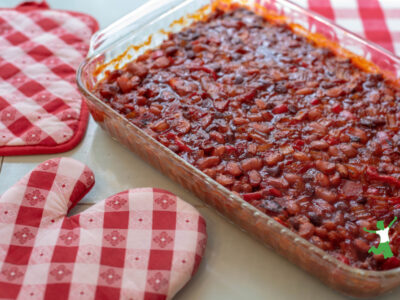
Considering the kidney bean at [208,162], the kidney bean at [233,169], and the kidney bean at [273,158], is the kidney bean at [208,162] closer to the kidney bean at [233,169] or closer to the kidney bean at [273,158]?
the kidney bean at [233,169]

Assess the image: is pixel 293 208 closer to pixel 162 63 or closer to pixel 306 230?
pixel 306 230

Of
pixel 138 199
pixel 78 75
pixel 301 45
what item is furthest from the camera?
pixel 301 45

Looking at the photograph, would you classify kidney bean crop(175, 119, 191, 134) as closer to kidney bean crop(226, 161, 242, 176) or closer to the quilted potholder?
kidney bean crop(226, 161, 242, 176)

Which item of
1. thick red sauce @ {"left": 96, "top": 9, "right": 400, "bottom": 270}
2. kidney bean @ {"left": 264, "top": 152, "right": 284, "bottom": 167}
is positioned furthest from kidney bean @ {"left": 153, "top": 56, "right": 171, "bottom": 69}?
kidney bean @ {"left": 264, "top": 152, "right": 284, "bottom": 167}

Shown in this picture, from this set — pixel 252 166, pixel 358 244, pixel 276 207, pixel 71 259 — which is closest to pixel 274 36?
pixel 252 166

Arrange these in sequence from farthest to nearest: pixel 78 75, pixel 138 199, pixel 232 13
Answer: pixel 232 13
pixel 78 75
pixel 138 199

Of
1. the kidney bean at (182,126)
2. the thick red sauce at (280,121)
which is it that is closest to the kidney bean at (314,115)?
the thick red sauce at (280,121)

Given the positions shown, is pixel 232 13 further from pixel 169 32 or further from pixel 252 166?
pixel 252 166
